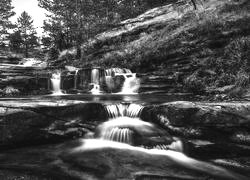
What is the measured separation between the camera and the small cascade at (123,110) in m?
8.11

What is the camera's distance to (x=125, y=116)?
812 centimetres

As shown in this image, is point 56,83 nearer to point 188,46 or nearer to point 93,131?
point 93,131

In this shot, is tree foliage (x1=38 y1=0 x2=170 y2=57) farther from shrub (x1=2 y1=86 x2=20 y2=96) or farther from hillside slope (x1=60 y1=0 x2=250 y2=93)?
shrub (x1=2 y1=86 x2=20 y2=96)

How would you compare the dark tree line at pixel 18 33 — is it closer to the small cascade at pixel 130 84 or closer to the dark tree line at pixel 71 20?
the dark tree line at pixel 71 20

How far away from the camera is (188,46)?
15.3m

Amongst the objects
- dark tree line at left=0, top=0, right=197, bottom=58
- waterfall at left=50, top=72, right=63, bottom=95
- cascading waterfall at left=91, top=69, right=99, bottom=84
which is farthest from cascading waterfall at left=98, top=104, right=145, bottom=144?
dark tree line at left=0, top=0, right=197, bottom=58

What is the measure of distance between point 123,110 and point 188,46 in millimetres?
9117

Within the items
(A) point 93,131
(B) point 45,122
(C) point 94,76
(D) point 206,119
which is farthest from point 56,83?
(D) point 206,119

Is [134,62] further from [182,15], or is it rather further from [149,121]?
[149,121]

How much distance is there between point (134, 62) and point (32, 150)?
39.0 feet

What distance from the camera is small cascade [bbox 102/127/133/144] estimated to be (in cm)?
722

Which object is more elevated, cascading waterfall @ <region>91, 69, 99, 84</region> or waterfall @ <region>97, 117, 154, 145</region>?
cascading waterfall @ <region>91, 69, 99, 84</region>

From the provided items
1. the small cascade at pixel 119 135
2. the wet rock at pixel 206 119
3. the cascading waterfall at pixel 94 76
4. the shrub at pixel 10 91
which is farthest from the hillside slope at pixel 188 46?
the shrub at pixel 10 91

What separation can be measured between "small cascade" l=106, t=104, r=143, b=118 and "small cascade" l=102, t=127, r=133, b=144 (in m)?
0.78
